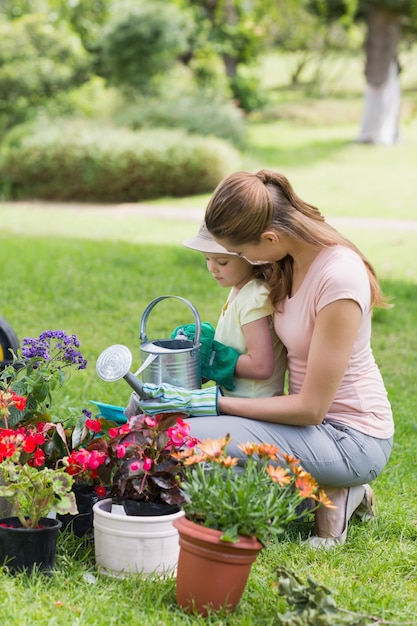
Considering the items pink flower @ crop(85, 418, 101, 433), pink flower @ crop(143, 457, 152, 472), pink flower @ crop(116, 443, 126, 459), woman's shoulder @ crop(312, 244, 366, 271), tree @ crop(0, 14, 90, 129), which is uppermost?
tree @ crop(0, 14, 90, 129)

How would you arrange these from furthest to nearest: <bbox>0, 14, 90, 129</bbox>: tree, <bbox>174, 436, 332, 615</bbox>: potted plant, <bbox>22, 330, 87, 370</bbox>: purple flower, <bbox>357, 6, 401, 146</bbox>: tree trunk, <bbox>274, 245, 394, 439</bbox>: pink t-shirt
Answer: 1. <bbox>357, 6, 401, 146</bbox>: tree trunk
2. <bbox>0, 14, 90, 129</bbox>: tree
3. <bbox>22, 330, 87, 370</bbox>: purple flower
4. <bbox>274, 245, 394, 439</bbox>: pink t-shirt
5. <bbox>174, 436, 332, 615</bbox>: potted plant

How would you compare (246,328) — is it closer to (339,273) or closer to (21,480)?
(339,273)

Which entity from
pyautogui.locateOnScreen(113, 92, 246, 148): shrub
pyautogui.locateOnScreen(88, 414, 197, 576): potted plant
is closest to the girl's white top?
pyautogui.locateOnScreen(88, 414, 197, 576): potted plant

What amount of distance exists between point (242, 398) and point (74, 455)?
600 mm

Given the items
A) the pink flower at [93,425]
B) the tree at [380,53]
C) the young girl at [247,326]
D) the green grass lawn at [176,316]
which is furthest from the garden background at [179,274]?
the tree at [380,53]

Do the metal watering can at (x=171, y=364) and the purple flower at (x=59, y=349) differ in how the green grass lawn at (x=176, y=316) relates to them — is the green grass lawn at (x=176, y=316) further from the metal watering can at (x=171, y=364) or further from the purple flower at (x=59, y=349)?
the metal watering can at (x=171, y=364)

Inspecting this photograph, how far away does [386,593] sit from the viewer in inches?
104

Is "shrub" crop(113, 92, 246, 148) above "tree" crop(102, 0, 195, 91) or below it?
below

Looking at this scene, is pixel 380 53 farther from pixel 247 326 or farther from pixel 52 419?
pixel 52 419

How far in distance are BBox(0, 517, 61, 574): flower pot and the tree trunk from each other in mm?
16397

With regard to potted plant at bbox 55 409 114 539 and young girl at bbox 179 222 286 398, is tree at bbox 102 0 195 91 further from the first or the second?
potted plant at bbox 55 409 114 539

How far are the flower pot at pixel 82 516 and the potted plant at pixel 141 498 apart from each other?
14 centimetres

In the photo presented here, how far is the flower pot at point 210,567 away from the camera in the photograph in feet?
7.61

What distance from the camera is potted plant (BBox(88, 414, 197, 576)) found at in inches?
101
